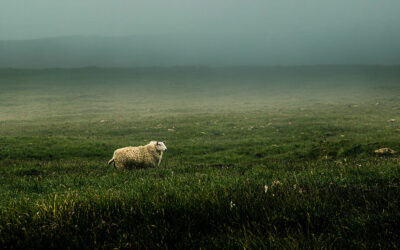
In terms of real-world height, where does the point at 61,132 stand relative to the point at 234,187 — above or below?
below

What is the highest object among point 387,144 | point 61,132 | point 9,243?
point 9,243

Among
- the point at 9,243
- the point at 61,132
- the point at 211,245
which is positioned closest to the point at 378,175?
the point at 211,245

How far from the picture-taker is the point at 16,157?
2083 centimetres

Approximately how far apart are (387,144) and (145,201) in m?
17.5

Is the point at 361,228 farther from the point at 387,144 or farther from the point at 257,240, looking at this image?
the point at 387,144

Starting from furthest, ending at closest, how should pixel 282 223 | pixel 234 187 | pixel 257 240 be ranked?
pixel 234 187 < pixel 282 223 < pixel 257 240

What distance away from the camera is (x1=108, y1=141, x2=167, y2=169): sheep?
13.0m

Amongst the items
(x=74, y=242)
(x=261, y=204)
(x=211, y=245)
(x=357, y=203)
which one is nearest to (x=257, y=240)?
(x=211, y=245)

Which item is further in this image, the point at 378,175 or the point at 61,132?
the point at 61,132

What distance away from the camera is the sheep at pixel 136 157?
42.6 ft

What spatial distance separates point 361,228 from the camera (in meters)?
3.47

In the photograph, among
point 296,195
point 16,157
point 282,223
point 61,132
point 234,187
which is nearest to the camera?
point 282,223

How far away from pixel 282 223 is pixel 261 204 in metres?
0.47

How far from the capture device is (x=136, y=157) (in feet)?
42.9
